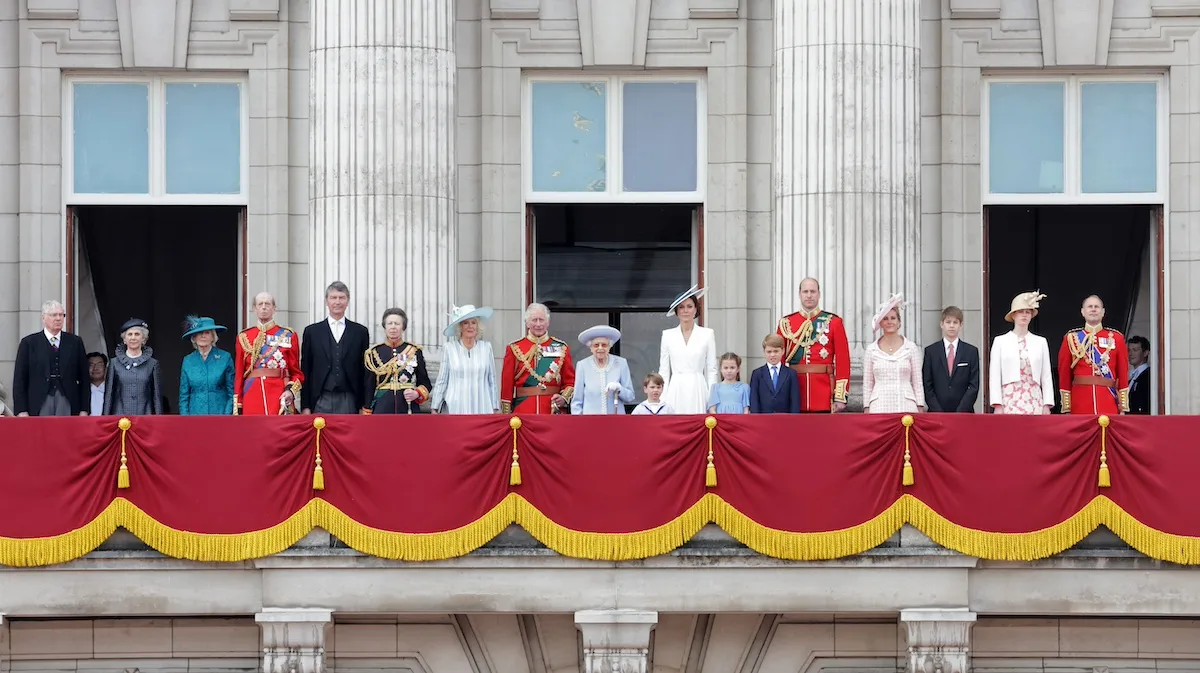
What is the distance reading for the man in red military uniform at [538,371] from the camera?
73.0 feet

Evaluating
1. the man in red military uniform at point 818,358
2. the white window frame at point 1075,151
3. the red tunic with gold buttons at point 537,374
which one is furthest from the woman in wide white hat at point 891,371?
the white window frame at point 1075,151

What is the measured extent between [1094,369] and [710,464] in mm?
4653

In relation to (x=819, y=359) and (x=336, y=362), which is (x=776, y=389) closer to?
(x=819, y=359)

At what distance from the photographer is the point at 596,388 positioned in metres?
22.0

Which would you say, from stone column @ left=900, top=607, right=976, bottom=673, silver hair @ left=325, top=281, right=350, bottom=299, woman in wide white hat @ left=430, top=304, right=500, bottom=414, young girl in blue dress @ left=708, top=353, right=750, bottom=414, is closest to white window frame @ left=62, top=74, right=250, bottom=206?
silver hair @ left=325, top=281, right=350, bottom=299

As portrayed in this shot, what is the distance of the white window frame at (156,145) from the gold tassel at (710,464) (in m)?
8.15

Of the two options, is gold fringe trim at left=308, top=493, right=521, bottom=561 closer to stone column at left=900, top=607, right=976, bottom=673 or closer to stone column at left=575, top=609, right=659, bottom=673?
stone column at left=575, top=609, right=659, bottom=673

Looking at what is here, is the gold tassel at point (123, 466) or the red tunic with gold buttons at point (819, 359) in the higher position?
the red tunic with gold buttons at point (819, 359)

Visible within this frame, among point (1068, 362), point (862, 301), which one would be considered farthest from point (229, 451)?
point (1068, 362)

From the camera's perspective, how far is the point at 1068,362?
2283cm

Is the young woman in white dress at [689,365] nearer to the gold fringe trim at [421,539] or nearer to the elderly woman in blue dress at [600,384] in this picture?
the elderly woman in blue dress at [600,384]

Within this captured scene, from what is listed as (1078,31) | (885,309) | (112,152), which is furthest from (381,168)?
(1078,31)

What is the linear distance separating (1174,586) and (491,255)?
9.52m

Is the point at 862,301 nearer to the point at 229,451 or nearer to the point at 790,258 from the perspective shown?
the point at 790,258
